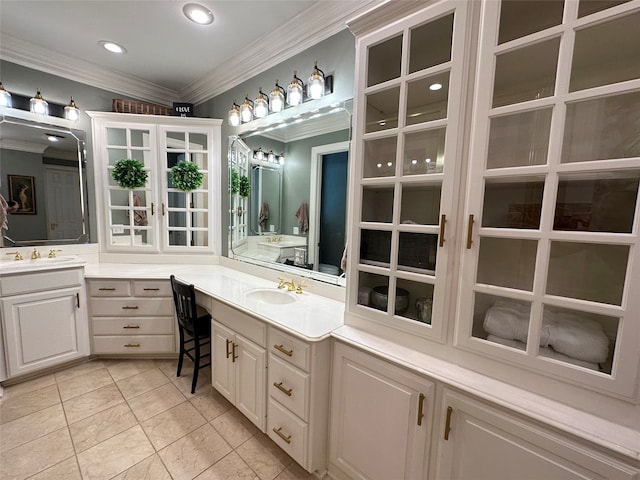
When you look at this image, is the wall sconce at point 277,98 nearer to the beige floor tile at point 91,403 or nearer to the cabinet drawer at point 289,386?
the cabinet drawer at point 289,386

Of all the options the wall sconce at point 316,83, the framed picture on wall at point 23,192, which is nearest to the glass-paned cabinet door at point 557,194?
the wall sconce at point 316,83

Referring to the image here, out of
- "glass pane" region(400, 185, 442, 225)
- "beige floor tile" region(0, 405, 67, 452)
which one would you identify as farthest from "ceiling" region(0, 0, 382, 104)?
"beige floor tile" region(0, 405, 67, 452)

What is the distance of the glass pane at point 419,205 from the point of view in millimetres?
1234

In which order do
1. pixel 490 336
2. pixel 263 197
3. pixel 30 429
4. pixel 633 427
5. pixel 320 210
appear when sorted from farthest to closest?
pixel 263 197, pixel 320 210, pixel 30 429, pixel 490 336, pixel 633 427

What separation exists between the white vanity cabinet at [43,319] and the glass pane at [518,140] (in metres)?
3.11

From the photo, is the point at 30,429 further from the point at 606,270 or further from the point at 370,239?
the point at 606,270

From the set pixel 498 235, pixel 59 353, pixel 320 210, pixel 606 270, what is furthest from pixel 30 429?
pixel 606 270

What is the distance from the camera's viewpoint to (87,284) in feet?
7.75

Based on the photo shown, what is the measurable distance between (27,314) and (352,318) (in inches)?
101

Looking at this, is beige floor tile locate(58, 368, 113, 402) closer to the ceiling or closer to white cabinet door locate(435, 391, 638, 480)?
white cabinet door locate(435, 391, 638, 480)

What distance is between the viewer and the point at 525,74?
1050mm

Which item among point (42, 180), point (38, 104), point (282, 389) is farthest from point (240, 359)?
point (38, 104)

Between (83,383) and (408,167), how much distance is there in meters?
2.96

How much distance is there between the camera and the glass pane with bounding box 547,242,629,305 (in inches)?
35.3
